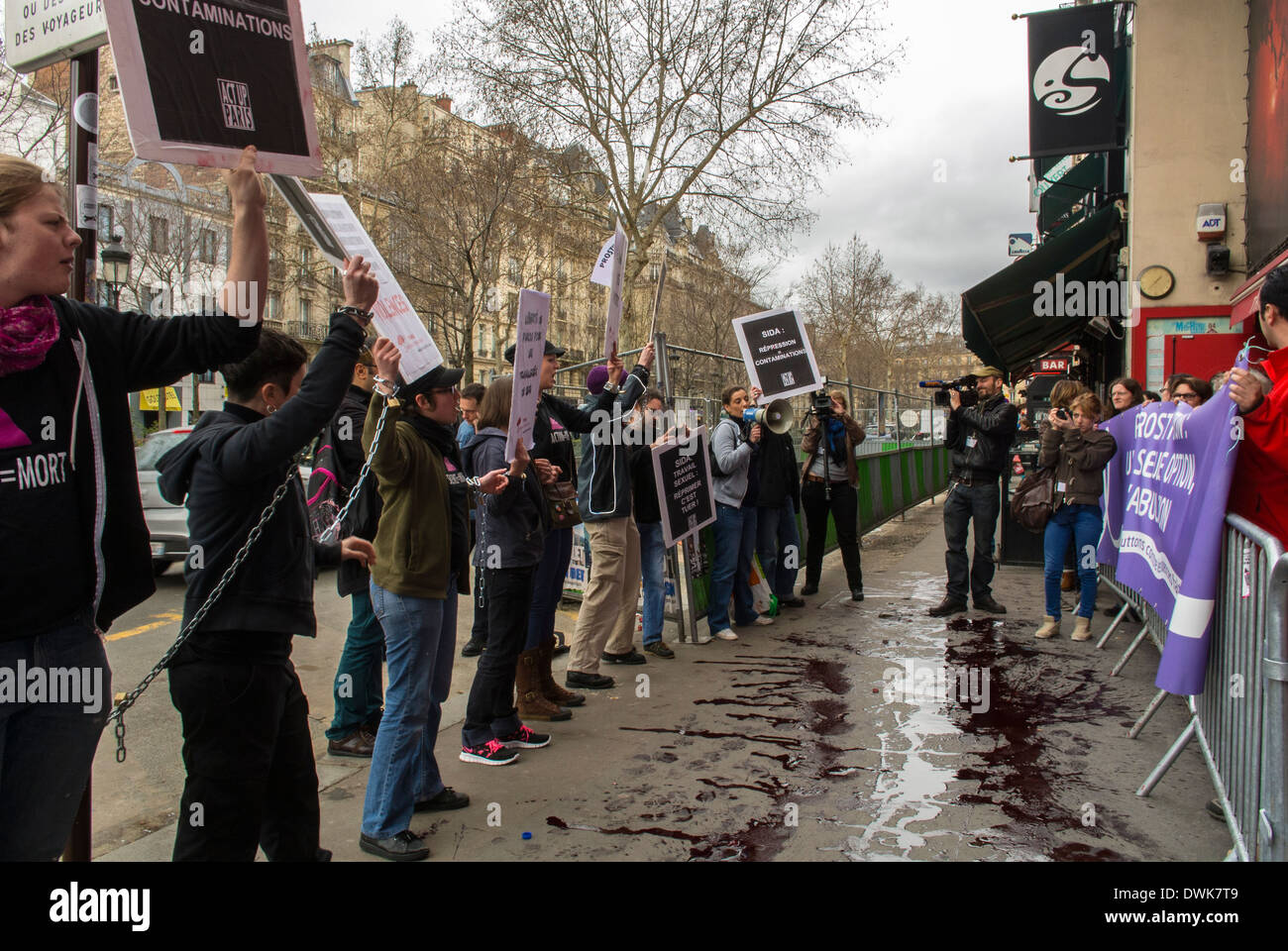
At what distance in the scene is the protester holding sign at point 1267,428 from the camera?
345 cm

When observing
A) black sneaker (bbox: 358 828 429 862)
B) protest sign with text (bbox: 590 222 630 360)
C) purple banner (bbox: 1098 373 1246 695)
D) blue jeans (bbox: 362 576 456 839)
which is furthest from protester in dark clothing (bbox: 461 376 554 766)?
purple banner (bbox: 1098 373 1246 695)

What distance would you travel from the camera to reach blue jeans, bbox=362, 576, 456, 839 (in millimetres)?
3641

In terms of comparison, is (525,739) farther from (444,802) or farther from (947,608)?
(947,608)

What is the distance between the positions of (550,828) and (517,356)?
2.10m

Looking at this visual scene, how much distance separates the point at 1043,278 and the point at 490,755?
8828 millimetres

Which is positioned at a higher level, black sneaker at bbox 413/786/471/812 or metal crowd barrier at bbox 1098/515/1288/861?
metal crowd barrier at bbox 1098/515/1288/861

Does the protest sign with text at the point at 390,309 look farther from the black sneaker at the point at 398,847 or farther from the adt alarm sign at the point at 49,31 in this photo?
the black sneaker at the point at 398,847

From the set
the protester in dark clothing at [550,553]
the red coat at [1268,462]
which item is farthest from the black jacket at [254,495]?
the red coat at [1268,462]

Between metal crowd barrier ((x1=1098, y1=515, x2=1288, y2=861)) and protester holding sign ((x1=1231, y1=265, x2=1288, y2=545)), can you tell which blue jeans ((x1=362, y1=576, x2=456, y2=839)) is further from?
protester holding sign ((x1=1231, y1=265, x2=1288, y2=545))

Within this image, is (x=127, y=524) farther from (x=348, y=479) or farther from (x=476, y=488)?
(x=348, y=479)

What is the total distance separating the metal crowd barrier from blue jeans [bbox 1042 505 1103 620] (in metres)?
3.31

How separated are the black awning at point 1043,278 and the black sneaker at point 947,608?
154 inches

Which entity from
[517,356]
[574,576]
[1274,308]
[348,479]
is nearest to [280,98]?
[517,356]

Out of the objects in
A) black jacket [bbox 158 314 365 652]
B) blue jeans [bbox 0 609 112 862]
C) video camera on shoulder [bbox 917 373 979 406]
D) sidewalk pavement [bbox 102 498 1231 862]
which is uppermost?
video camera on shoulder [bbox 917 373 979 406]
